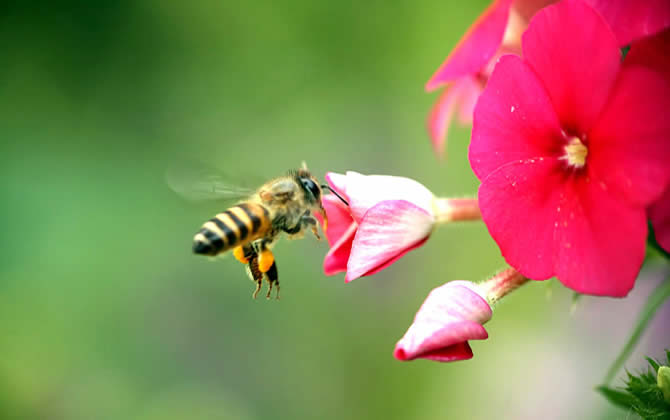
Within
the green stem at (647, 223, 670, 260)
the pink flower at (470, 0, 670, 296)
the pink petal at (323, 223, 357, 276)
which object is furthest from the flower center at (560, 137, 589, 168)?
the pink petal at (323, 223, 357, 276)

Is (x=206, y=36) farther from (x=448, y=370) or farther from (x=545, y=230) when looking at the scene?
(x=545, y=230)

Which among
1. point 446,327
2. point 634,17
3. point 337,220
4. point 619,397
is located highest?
point 634,17

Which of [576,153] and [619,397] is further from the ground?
[576,153]

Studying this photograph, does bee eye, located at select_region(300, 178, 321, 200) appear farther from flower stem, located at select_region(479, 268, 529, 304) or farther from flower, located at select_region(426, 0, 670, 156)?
flower stem, located at select_region(479, 268, 529, 304)

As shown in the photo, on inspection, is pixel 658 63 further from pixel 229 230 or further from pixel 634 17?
pixel 229 230

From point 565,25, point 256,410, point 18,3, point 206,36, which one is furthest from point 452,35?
point 565,25

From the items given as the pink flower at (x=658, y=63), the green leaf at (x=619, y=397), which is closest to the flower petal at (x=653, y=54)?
the pink flower at (x=658, y=63)

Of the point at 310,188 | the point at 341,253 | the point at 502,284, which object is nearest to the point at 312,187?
the point at 310,188
